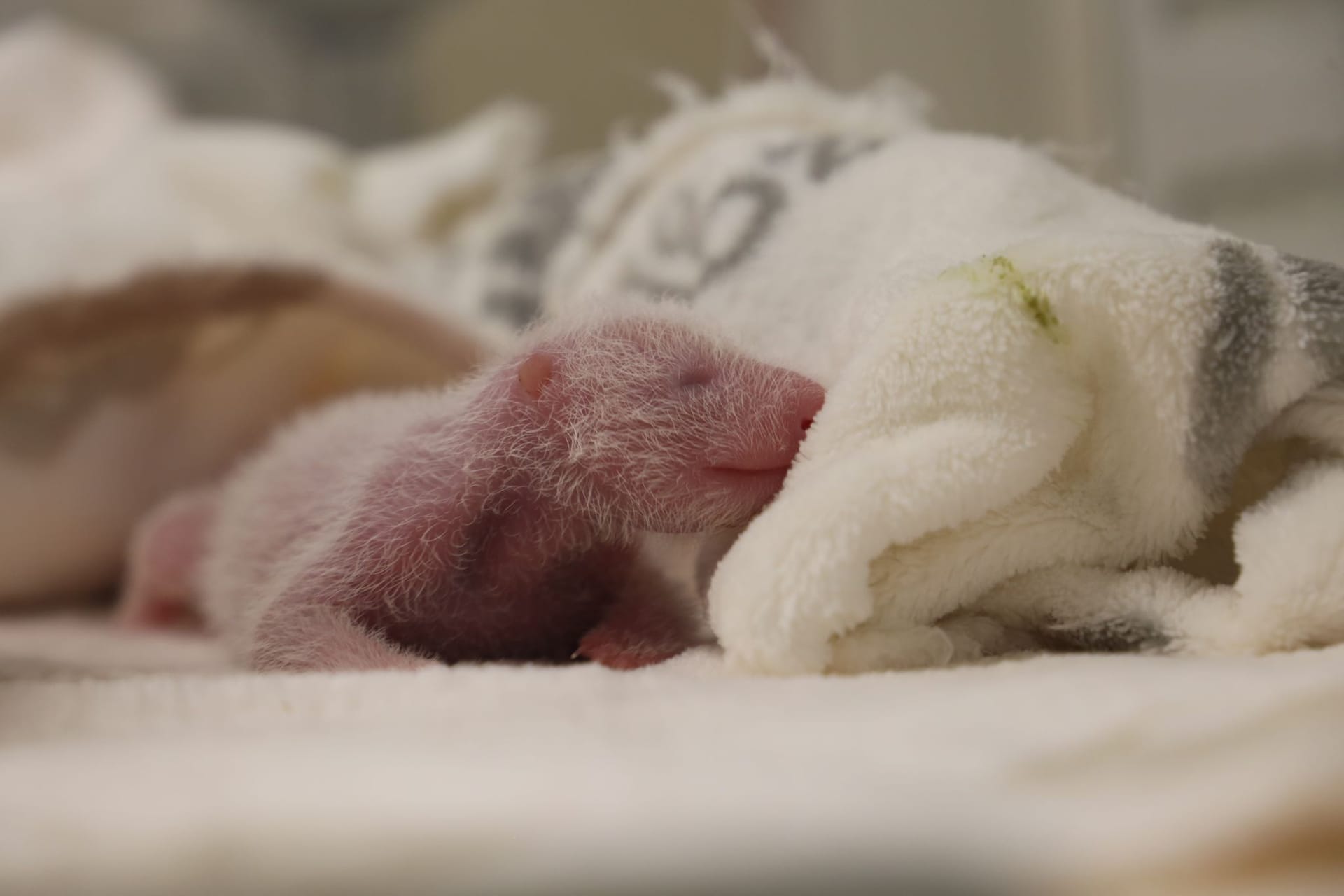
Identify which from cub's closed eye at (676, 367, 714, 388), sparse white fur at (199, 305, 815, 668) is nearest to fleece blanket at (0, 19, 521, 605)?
sparse white fur at (199, 305, 815, 668)

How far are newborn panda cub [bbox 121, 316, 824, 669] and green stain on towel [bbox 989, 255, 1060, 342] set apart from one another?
15 centimetres

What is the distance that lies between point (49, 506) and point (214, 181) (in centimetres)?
58

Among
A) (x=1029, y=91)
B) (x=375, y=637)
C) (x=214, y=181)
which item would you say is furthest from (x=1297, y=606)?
(x=214, y=181)

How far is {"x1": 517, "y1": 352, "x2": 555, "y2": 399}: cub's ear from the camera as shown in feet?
2.47

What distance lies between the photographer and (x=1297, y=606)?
514 mm

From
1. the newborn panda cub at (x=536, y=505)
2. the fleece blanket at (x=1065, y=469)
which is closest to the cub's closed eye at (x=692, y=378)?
the newborn panda cub at (x=536, y=505)

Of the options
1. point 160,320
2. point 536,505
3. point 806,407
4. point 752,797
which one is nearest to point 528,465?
point 536,505

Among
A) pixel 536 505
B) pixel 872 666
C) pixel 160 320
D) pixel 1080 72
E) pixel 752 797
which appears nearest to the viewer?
pixel 752 797

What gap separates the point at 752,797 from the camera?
0.36 meters

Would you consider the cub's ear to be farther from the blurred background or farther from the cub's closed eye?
the blurred background

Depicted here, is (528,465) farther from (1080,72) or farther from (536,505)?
(1080,72)

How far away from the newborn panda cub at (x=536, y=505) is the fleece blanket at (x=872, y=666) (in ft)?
0.22

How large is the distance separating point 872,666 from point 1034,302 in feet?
0.70

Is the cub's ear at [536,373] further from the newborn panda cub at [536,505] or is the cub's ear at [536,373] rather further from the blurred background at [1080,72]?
the blurred background at [1080,72]
